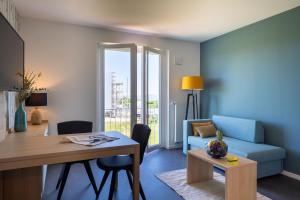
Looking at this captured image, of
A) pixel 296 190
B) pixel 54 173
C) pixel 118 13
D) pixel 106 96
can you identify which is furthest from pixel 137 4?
pixel 296 190

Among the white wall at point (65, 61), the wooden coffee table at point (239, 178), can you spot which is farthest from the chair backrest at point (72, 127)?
the wooden coffee table at point (239, 178)

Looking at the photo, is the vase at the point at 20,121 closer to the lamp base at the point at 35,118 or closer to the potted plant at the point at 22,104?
the potted plant at the point at 22,104

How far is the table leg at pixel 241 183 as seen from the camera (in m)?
2.11

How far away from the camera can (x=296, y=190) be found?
8.43 ft

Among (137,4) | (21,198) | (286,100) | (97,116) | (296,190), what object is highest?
(137,4)

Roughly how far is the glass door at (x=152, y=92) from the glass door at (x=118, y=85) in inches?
10.3

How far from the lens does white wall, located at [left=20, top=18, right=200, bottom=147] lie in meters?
3.43

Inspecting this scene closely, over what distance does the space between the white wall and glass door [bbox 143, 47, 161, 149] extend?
58cm

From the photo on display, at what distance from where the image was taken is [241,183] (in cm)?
218

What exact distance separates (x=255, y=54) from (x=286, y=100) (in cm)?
98

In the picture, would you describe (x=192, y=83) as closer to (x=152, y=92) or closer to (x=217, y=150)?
(x=152, y=92)

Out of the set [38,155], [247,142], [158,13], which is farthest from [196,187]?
[158,13]

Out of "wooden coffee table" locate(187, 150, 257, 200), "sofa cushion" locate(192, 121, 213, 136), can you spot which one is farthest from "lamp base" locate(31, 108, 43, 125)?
"sofa cushion" locate(192, 121, 213, 136)

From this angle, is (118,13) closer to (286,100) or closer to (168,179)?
(168,179)
